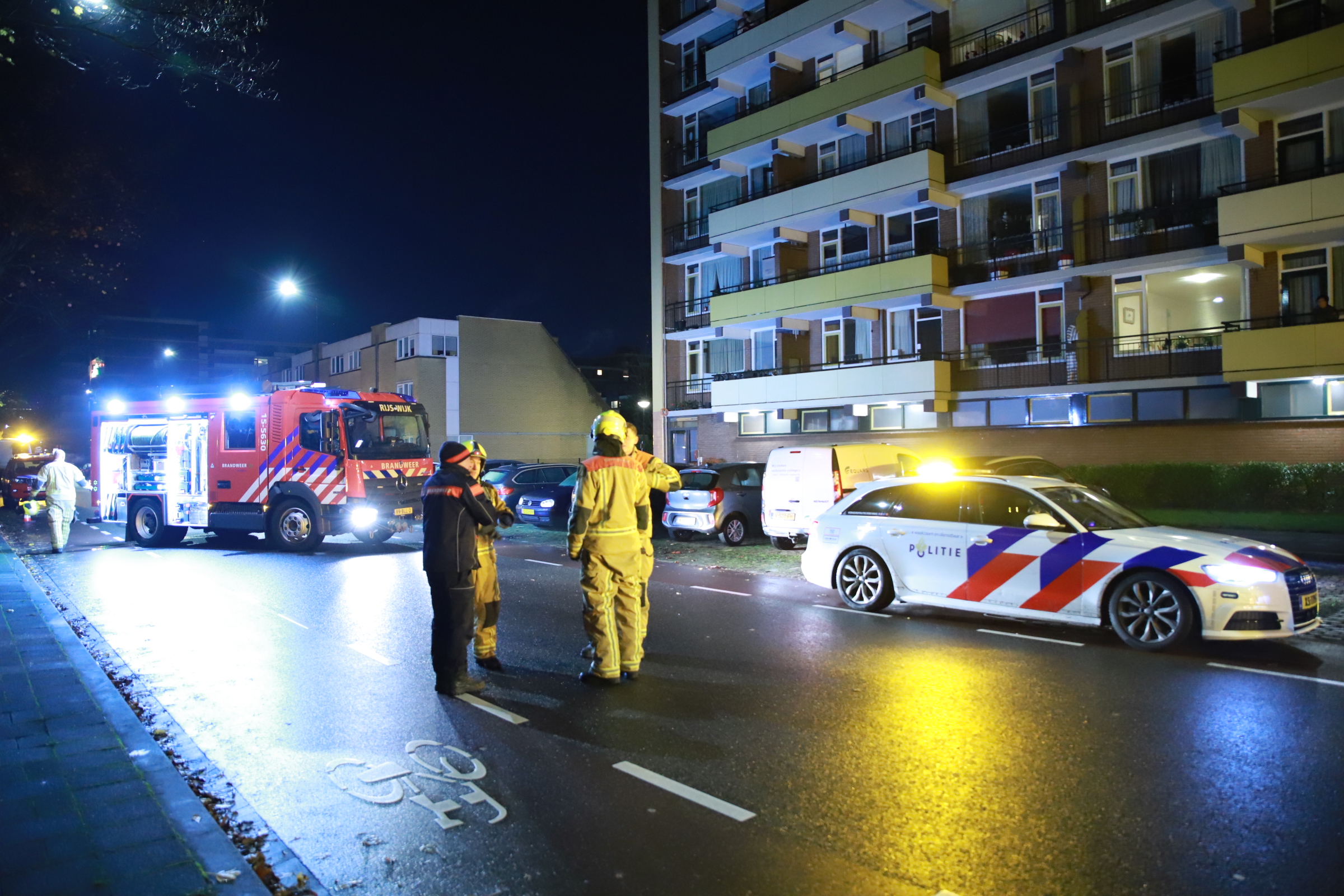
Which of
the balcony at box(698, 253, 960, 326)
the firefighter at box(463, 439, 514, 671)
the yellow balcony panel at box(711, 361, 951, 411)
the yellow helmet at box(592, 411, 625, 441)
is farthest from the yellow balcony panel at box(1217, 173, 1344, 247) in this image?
the firefighter at box(463, 439, 514, 671)

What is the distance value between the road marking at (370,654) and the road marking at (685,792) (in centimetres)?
320

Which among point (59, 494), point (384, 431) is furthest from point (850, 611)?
point (59, 494)

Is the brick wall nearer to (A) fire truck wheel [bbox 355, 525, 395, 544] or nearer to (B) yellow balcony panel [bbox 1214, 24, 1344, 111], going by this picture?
(B) yellow balcony panel [bbox 1214, 24, 1344, 111]

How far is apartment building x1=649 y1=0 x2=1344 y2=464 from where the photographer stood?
64.8 ft

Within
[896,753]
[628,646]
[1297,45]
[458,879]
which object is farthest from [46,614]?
[1297,45]

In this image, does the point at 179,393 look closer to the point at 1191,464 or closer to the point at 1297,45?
the point at 1191,464

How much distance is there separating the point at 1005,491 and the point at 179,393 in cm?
1660

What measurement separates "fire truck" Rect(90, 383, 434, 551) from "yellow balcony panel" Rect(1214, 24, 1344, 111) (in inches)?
744

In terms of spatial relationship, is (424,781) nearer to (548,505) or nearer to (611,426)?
(611,426)

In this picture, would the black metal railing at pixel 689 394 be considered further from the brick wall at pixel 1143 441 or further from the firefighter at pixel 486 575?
the firefighter at pixel 486 575

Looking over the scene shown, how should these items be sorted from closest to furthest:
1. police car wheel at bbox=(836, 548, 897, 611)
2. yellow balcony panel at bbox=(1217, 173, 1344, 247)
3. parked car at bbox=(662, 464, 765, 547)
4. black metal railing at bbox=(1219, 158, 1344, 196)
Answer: police car wheel at bbox=(836, 548, 897, 611), parked car at bbox=(662, 464, 765, 547), yellow balcony panel at bbox=(1217, 173, 1344, 247), black metal railing at bbox=(1219, 158, 1344, 196)

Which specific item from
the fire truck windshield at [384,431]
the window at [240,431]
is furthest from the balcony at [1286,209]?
the window at [240,431]

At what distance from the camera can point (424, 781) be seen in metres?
4.77

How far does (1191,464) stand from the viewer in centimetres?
2047
